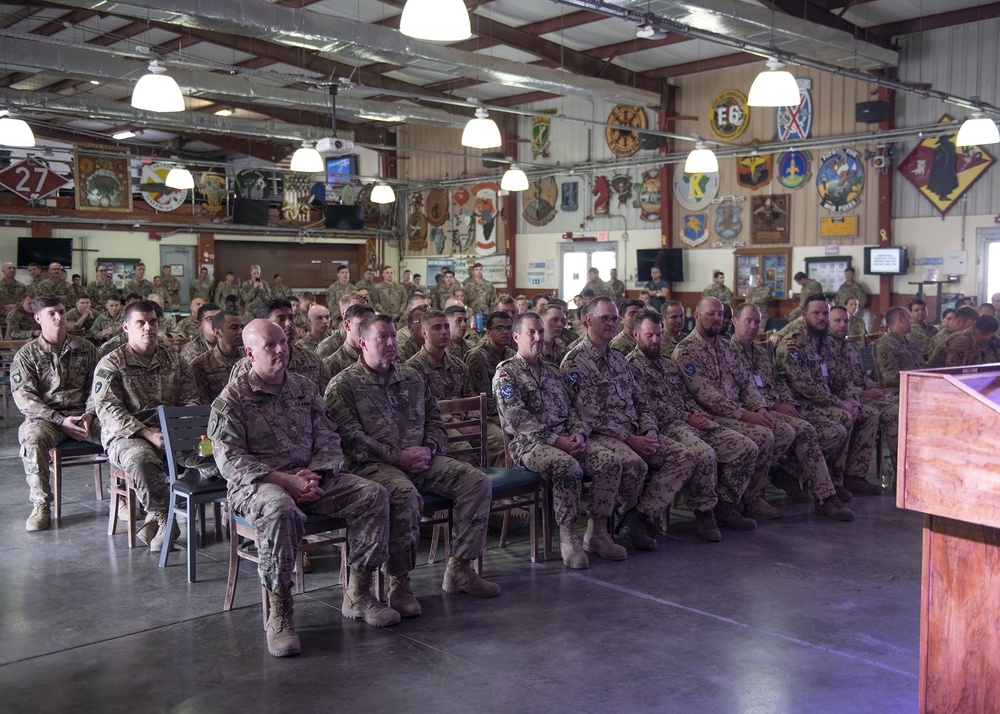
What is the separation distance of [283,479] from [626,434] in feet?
7.02

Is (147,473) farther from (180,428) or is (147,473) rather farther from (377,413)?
(377,413)

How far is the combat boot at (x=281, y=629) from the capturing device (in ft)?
11.8

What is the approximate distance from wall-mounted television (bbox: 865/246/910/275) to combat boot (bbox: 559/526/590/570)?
29.9 feet

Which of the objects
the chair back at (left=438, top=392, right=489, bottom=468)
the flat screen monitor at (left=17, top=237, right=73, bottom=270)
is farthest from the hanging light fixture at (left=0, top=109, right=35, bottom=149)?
the flat screen monitor at (left=17, top=237, right=73, bottom=270)

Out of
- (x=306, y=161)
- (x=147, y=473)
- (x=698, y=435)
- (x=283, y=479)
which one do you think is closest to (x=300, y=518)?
(x=283, y=479)

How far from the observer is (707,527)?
5316 mm

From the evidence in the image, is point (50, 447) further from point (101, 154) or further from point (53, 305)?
point (101, 154)

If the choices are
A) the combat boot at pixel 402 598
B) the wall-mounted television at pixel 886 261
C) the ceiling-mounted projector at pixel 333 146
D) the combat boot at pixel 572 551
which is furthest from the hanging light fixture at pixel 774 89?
the wall-mounted television at pixel 886 261

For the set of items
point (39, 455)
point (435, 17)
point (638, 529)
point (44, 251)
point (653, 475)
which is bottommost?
point (638, 529)

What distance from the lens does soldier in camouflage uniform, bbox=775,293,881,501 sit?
6414 mm

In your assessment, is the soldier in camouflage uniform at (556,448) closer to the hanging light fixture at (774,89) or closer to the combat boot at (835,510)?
the combat boot at (835,510)

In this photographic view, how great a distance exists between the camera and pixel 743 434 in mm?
5656

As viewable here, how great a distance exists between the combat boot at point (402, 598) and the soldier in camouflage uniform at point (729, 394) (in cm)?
253

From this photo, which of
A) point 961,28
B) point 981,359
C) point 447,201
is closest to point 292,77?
point 981,359
